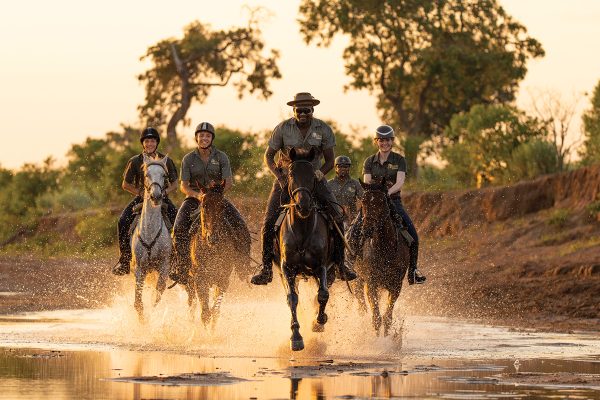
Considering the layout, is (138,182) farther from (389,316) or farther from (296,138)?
(389,316)

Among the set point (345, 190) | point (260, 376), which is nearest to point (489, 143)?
point (345, 190)

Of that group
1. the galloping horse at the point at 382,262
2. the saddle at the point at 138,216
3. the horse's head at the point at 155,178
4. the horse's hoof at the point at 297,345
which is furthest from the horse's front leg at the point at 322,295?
the saddle at the point at 138,216

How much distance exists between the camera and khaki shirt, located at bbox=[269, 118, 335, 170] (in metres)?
18.8

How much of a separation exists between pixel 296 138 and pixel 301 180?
1.27 meters

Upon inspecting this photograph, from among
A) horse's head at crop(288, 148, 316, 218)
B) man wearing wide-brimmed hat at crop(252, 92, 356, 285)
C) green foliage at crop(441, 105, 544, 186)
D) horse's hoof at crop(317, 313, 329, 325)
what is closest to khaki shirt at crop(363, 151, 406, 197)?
man wearing wide-brimmed hat at crop(252, 92, 356, 285)

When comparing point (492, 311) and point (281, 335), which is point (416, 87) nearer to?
point (492, 311)

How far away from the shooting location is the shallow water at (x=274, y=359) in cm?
1433

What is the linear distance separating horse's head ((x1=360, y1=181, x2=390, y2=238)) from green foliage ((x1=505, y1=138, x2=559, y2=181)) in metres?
27.1

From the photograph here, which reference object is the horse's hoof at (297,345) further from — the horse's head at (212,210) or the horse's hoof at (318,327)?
the horse's head at (212,210)

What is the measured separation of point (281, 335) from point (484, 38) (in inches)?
1954

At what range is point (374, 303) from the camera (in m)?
20.3

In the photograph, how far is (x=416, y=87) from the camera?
227 ft

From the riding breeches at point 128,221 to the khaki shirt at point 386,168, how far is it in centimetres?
377

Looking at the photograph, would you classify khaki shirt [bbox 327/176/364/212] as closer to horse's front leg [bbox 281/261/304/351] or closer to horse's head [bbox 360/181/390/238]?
horse's head [bbox 360/181/390/238]
